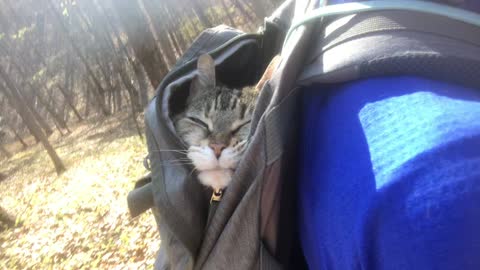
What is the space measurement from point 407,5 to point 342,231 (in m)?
0.52

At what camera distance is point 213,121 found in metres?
1.73

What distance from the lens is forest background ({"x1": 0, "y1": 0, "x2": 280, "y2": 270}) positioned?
5512mm

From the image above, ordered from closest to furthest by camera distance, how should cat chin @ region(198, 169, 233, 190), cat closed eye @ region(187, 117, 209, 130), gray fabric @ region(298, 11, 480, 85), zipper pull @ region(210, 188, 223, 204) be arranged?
gray fabric @ region(298, 11, 480, 85), zipper pull @ region(210, 188, 223, 204), cat chin @ region(198, 169, 233, 190), cat closed eye @ region(187, 117, 209, 130)

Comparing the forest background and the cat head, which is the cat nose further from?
the forest background

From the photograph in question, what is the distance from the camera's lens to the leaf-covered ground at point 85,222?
5430mm

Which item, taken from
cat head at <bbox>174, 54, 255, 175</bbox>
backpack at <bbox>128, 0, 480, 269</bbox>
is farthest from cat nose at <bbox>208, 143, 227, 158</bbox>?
backpack at <bbox>128, 0, 480, 269</bbox>

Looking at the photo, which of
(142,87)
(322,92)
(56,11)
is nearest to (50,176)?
(142,87)

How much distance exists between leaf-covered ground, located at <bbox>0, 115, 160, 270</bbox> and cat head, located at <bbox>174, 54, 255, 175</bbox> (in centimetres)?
353

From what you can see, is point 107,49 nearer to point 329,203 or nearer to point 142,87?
point 142,87

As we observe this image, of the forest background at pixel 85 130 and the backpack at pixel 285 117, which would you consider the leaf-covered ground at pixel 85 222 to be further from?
the backpack at pixel 285 117

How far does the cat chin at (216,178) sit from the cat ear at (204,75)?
478mm

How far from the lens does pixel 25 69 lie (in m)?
24.2

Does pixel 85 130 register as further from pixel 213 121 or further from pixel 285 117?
pixel 285 117

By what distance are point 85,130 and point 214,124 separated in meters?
20.1
